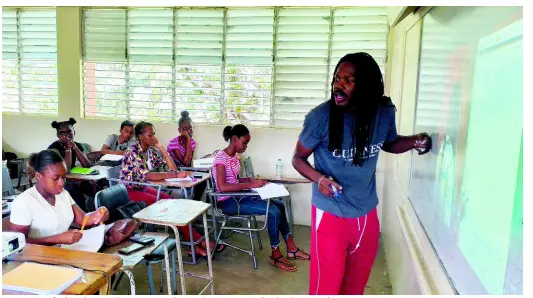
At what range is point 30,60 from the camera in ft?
16.6

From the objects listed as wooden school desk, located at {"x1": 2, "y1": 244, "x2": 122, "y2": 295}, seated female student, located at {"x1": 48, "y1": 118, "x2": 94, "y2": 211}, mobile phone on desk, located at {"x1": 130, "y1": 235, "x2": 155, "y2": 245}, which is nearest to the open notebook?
wooden school desk, located at {"x1": 2, "y1": 244, "x2": 122, "y2": 295}

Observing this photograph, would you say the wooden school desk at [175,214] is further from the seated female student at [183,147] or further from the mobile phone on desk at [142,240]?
the seated female student at [183,147]

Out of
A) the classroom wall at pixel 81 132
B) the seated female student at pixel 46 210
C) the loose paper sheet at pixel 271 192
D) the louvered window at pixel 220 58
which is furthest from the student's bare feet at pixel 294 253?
the seated female student at pixel 46 210

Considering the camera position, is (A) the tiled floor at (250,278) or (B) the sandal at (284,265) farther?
(B) the sandal at (284,265)

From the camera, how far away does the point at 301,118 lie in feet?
14.5

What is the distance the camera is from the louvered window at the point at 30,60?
4965 mm

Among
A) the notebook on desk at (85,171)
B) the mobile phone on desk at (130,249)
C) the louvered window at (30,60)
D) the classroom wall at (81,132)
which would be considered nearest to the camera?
the mobile phone on desk at (130,249)

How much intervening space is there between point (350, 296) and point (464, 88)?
0.97 m

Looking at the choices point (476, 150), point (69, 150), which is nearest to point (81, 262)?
point (476, 150)

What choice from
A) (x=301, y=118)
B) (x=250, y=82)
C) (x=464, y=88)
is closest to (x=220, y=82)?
(x=250, y=82)

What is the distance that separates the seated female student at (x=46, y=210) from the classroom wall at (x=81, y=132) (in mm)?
2512

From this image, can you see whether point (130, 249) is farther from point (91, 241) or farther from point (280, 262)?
point (280, 262)

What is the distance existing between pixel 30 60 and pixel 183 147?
8.16 ft

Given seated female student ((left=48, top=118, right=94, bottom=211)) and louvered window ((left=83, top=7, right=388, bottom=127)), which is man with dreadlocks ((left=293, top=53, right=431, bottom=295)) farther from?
seated female student ((left=48, top=118, right=94, bottom=211))
